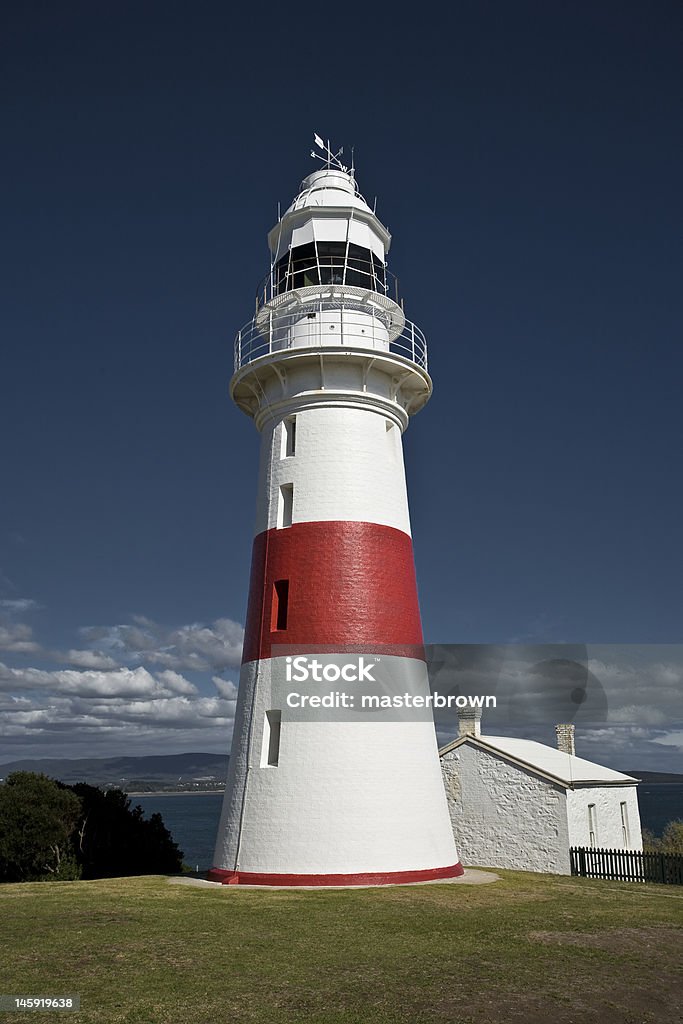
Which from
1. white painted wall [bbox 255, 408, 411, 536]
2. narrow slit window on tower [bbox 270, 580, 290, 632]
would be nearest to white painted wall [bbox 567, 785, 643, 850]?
white painted wall [bbox 255, 408, 411, 536]

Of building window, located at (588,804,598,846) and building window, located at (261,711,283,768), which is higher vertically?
building window, located at (261,711,283,768)

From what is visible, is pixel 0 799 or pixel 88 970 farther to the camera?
pixel 0 799

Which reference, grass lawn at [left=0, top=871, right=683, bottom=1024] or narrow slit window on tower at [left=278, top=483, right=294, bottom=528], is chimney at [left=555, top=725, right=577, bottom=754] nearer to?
grass lawn at [left=0, top=871, right=683, bottom=1024]

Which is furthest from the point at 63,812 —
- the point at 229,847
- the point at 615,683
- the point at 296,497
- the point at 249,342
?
the point at 615,683

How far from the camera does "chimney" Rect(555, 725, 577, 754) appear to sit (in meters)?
30.6

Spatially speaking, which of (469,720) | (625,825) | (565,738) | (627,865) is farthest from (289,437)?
(625,825)

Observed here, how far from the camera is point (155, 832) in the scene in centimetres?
2650

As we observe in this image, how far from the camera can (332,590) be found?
61.6 feet

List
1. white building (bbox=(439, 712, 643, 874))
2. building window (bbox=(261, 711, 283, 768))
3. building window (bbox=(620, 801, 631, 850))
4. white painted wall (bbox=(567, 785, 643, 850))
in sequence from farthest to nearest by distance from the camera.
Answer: building window (bbox=(620, 801, 631, 850)), white painted wall (bbox=(567, 785, 643, 850)), white building (bbox=(439, 712, 643, 874)), building window (bbox=(261, 711, 283, 768))

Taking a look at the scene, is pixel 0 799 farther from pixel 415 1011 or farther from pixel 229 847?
pixel 415 1011

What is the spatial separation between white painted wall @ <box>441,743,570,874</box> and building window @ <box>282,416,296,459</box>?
494 inches

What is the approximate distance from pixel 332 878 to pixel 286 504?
8.30 meters

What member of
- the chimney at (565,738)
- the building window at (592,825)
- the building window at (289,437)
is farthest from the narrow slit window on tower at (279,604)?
the chimney at (565,738)

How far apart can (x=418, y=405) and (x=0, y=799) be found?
16.9 m
